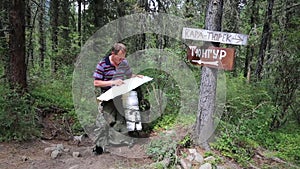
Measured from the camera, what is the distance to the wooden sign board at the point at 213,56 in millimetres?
4020

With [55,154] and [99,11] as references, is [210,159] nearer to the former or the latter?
[55,154]

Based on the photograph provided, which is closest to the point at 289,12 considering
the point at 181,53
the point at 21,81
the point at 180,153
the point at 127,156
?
the point at 181,53

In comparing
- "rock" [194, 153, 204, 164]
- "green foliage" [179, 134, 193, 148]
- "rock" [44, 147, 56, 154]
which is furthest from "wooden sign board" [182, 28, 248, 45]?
"rock" [44, 147, 56, 154]

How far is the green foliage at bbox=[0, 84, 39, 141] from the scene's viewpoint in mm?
5648

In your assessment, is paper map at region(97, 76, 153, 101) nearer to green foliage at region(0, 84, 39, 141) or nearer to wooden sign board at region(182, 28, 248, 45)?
wooden sign board at region(182, 28, 248, 45)

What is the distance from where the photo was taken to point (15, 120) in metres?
5.71

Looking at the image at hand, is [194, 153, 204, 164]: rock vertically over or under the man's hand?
under

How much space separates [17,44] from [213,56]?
4651 millimetres

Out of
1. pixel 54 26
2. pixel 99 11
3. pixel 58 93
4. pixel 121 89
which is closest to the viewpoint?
pixel 121 89

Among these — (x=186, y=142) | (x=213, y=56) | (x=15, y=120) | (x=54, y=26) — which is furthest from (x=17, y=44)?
(x=54, y=26)

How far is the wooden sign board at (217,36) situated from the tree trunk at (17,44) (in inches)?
165

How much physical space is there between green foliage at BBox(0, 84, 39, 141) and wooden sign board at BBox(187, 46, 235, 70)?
11.9ft

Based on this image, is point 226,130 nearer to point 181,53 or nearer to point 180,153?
point 180,153

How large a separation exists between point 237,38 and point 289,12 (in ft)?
12.9
